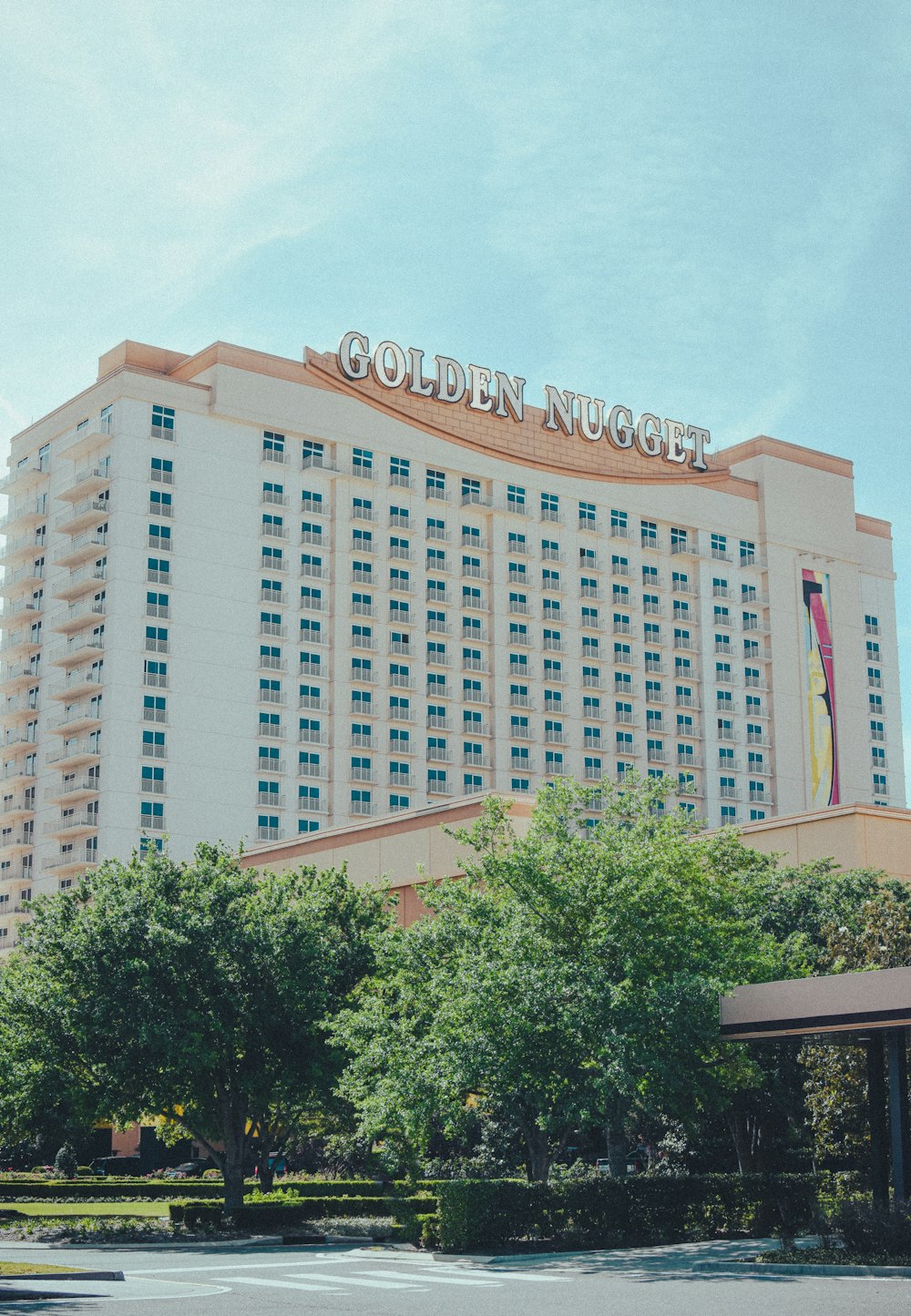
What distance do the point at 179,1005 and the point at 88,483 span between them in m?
63.3

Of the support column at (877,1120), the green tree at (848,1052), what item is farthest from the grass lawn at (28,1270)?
the green tree at (848,1052)

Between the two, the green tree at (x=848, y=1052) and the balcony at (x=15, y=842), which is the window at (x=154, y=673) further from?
the green tree at (x=848, y=1052)

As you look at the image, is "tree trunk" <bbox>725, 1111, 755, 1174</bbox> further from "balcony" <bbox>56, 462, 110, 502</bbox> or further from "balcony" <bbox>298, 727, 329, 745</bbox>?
"balcony" <bbox>56, 462, 110, 502</bbox>

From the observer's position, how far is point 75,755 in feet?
313

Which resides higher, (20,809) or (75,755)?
A: (75,755)

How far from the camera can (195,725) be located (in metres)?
96.4

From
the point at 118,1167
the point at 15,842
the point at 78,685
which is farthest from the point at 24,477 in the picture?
the point at 118,1167

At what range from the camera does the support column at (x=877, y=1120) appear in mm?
28891

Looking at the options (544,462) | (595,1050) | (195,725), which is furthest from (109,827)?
(595,1050)

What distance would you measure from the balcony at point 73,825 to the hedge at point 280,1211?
51.9 m

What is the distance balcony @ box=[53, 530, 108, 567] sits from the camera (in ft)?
322

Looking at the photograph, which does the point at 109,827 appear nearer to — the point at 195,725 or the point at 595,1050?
the point at 195,725

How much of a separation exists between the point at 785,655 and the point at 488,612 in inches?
1110

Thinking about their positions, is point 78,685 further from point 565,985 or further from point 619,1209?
point 619,1209
